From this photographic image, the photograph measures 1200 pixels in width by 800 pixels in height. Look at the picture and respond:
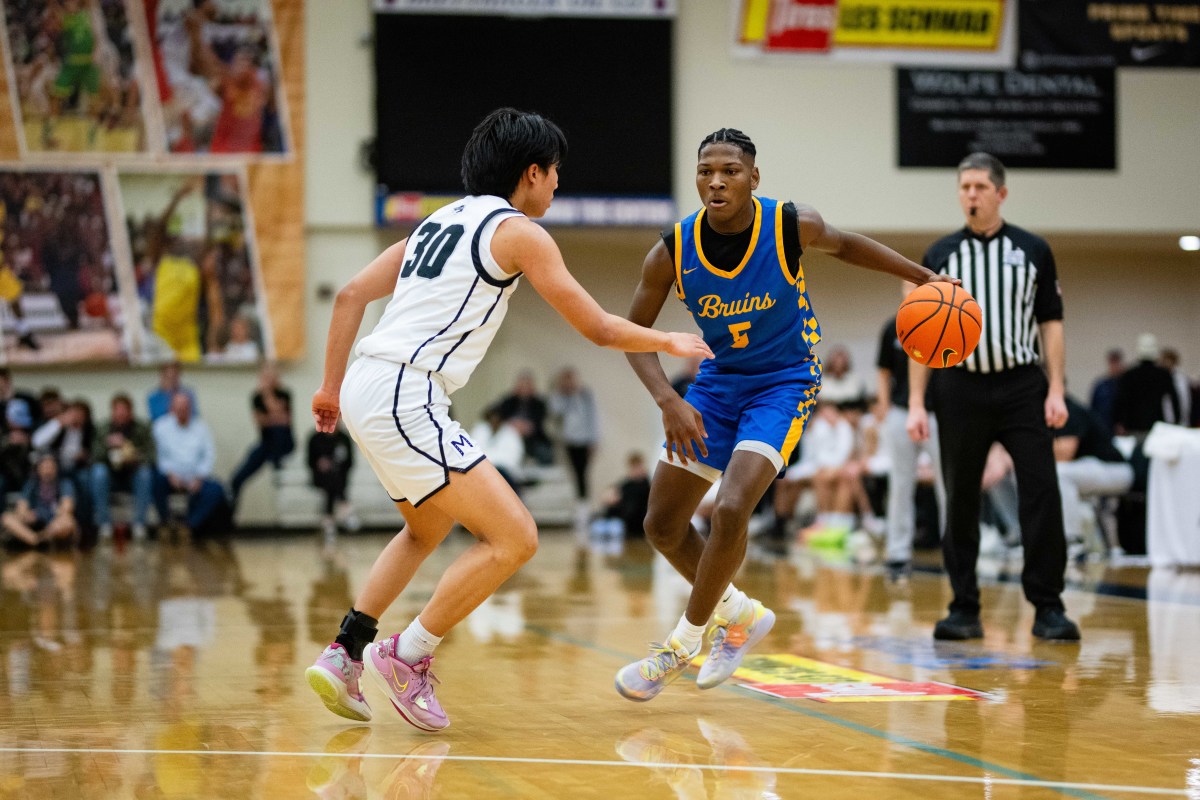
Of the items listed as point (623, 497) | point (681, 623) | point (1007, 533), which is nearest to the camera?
point (681, 623)

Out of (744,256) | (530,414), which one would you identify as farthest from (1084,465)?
(530,414)

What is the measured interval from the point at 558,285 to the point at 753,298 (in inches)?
35.3

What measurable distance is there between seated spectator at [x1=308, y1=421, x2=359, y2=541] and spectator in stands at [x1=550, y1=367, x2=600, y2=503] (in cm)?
304

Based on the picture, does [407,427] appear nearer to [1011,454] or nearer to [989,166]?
[1011,454]

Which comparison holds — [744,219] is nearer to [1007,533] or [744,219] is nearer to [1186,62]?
[1007,533]

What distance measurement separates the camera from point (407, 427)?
4133mm

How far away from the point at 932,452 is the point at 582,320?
5.48 meters

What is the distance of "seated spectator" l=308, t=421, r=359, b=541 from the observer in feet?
50.8

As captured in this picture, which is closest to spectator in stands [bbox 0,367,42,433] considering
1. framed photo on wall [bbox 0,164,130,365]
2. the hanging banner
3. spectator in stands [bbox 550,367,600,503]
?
framed photo on wall [bbox 0,164,130,365]

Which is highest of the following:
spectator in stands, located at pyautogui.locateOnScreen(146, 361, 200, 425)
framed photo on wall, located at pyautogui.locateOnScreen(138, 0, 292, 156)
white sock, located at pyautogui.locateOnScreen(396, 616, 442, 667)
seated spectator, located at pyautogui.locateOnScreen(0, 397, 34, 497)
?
framed photo on wall, located at pyautogui.locateOnScreen(138, 0, 292, 156)

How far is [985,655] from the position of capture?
5.79 metres

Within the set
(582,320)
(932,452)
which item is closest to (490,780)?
(582,320)

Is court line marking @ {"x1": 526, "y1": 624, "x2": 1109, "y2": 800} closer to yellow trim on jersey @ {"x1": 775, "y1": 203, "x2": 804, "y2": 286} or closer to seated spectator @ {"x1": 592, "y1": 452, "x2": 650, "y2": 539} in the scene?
yellow trim on jersey @ {"x1": 775, "y1": 203, "x2": 804, "y2": 286}

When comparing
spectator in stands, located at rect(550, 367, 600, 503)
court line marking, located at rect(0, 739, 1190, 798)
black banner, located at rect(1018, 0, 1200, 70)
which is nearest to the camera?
court line marking, located at rect(0, 739, 1190, 798)
